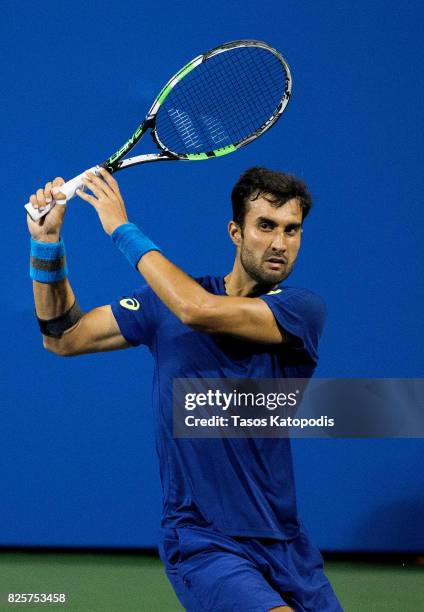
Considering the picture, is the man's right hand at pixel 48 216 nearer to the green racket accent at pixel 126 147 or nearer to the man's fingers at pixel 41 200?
the man's fingers at pixel 41 200

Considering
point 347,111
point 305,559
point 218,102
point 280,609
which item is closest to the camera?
point 280,609

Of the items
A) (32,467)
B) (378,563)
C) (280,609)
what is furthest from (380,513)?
(280,609)

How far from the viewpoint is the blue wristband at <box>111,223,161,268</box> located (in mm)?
1989

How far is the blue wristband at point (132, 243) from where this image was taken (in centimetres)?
199

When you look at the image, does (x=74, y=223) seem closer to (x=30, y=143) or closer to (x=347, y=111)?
(x=30, y=143)

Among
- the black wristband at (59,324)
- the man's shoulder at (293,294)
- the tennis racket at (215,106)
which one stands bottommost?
the black wristband at (59,324)

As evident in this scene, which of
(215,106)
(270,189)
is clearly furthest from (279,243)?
(215,106)

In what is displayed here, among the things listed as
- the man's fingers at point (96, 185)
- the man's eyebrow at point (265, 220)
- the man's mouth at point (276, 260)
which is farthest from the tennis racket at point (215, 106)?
the man's mouth at point (276, 260)

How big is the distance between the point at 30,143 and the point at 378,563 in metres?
2.29

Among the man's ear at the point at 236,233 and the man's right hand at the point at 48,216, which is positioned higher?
the man's right hand at the point at 48,216

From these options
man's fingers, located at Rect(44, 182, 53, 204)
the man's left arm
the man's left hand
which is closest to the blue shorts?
the man's left arm

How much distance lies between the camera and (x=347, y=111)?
3850 millimetres

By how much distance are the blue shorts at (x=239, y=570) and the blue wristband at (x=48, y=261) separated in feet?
2.11

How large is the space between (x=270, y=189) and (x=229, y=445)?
0.62 metres
